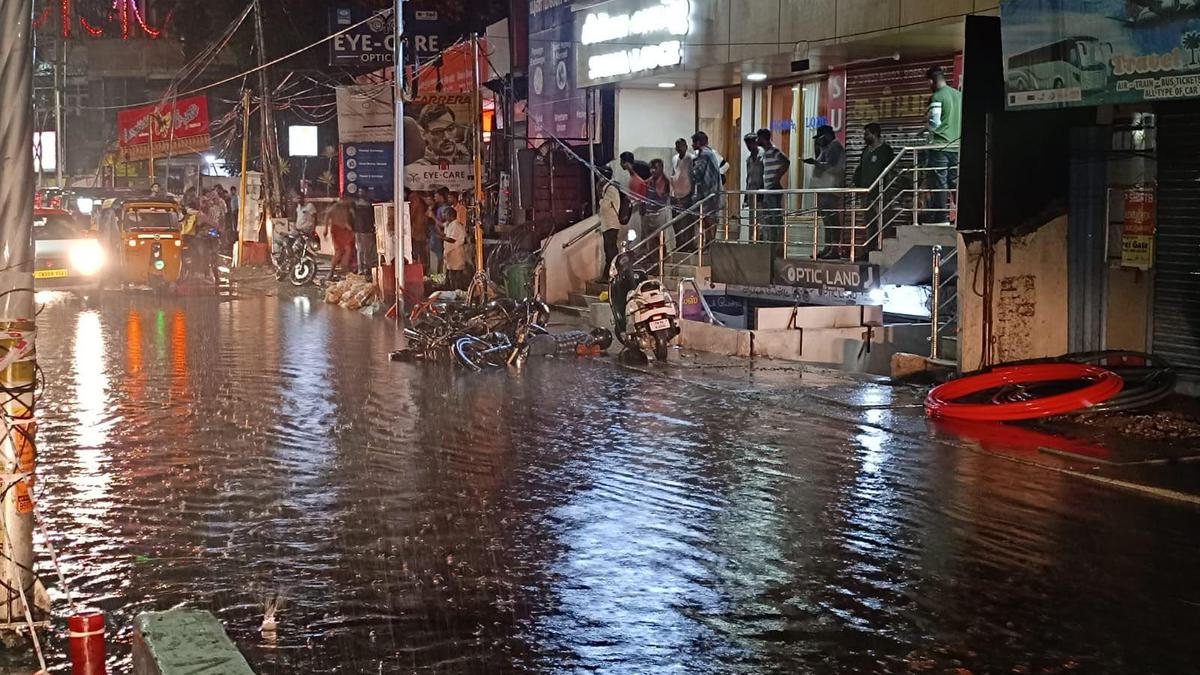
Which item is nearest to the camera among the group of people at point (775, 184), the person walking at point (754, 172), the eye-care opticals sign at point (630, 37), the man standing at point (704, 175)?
the group of people at point (775, 184)

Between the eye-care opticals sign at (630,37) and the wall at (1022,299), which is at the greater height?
the eye-care opticals sign at (630,37)

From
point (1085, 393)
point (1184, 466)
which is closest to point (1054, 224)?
point (1085, 393)

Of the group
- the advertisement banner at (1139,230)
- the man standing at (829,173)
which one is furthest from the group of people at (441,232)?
the advertisement banner at (1139,230)

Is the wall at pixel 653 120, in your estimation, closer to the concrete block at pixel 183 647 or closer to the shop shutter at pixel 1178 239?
the shop shutter at pixel 1178 239

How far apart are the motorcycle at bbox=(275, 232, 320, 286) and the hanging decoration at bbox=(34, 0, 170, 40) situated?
3091 centimetres

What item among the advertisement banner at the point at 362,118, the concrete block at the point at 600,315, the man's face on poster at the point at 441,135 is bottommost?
the concrete block at the point at 600,315

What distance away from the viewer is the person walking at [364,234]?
3181 cm

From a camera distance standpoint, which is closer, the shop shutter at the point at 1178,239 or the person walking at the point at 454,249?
the shop shutter at the point at 1178,239

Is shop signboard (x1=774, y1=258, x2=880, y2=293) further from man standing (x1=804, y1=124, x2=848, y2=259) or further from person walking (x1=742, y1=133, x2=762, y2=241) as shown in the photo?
person walking (x1=742, y1=133, x2=762, y2=241)

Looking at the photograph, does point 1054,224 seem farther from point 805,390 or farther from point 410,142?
point 410,142

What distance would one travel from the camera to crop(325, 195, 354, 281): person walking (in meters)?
32.0

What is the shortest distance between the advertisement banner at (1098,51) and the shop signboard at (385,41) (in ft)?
81.0

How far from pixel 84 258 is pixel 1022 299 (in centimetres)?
1987

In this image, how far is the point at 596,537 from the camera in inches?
332
